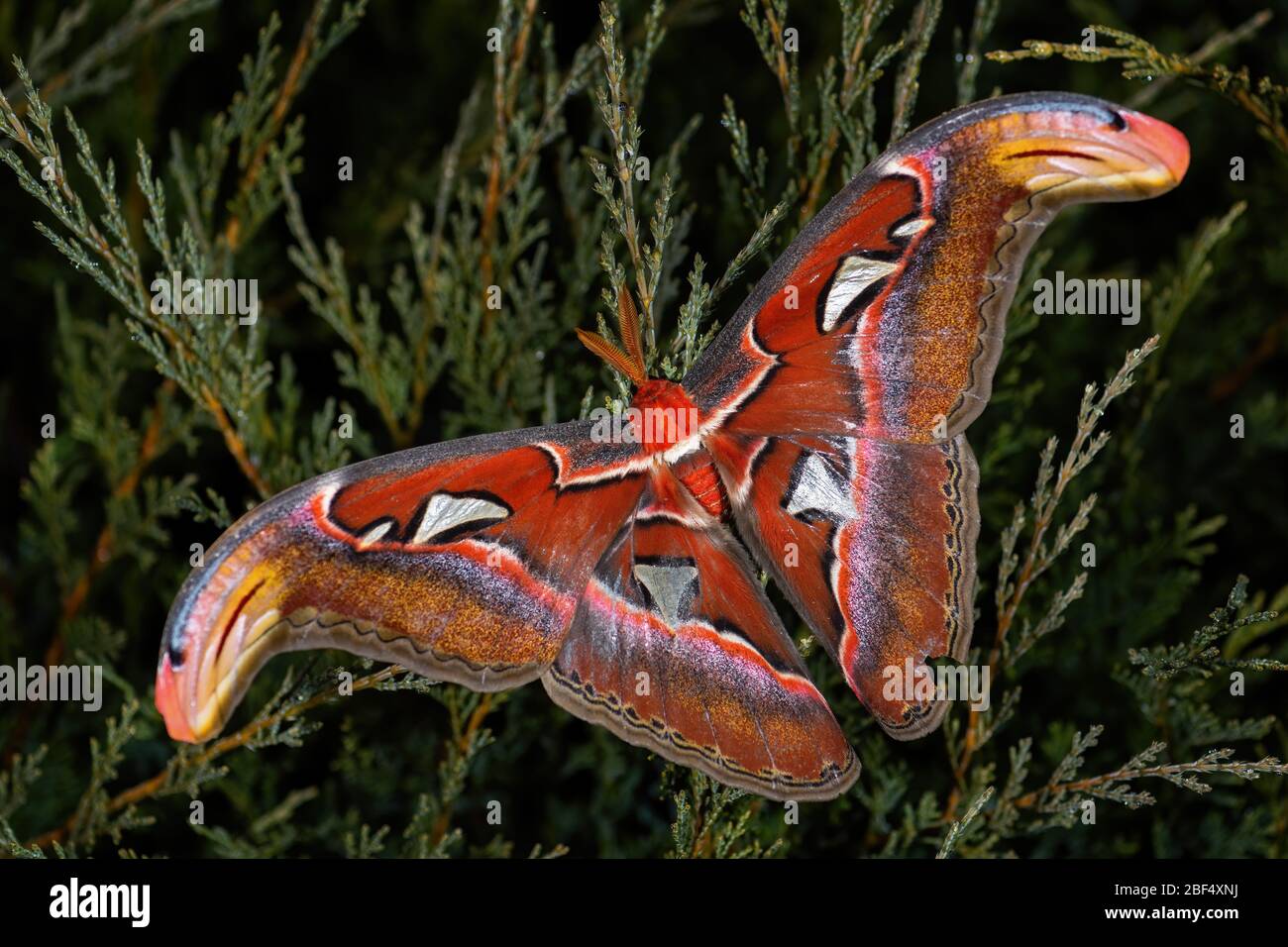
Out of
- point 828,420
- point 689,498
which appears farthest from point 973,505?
point 689,498

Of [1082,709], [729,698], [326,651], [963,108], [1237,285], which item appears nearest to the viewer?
[963,108]

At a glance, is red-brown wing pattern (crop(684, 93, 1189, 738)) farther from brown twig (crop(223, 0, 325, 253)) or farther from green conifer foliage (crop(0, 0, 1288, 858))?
brown twig (crop(223, 0, 325, 253))

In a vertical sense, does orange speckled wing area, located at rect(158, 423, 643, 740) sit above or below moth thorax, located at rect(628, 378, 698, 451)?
below

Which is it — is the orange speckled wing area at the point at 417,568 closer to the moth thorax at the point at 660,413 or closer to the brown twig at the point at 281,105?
the moth thorax at the point at 660,413

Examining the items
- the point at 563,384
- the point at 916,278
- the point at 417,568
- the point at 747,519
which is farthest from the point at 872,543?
the point at 563,384

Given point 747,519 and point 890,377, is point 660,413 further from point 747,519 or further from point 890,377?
point 890,377

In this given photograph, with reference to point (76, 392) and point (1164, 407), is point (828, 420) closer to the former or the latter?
point (1164, 407)

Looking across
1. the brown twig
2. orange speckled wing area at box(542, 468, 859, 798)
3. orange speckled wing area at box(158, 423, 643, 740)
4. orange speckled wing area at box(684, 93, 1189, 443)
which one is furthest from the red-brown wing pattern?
the brown twig
